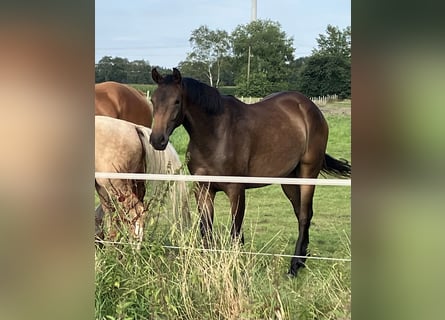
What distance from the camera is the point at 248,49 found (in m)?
2.76

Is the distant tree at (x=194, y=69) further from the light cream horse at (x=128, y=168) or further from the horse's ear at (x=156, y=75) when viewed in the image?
the light cream horse at (x=128, y=168)

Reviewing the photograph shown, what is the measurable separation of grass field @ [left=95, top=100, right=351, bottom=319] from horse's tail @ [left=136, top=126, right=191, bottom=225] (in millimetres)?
60

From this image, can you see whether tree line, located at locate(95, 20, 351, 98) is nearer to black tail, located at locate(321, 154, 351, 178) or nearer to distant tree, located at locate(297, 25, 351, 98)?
distant tree, located at locate(297, 25, 351, 98)

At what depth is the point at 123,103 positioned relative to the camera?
3424mm

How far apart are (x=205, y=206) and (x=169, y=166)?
345mm

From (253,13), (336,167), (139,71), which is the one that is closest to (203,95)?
(139,71)

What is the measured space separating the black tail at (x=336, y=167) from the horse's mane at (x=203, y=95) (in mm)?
563

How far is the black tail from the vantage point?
9.09ft

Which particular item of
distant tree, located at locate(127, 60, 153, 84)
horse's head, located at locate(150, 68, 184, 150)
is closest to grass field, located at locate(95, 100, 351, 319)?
horse's head, located at locate(150, 68, 184, 150)
